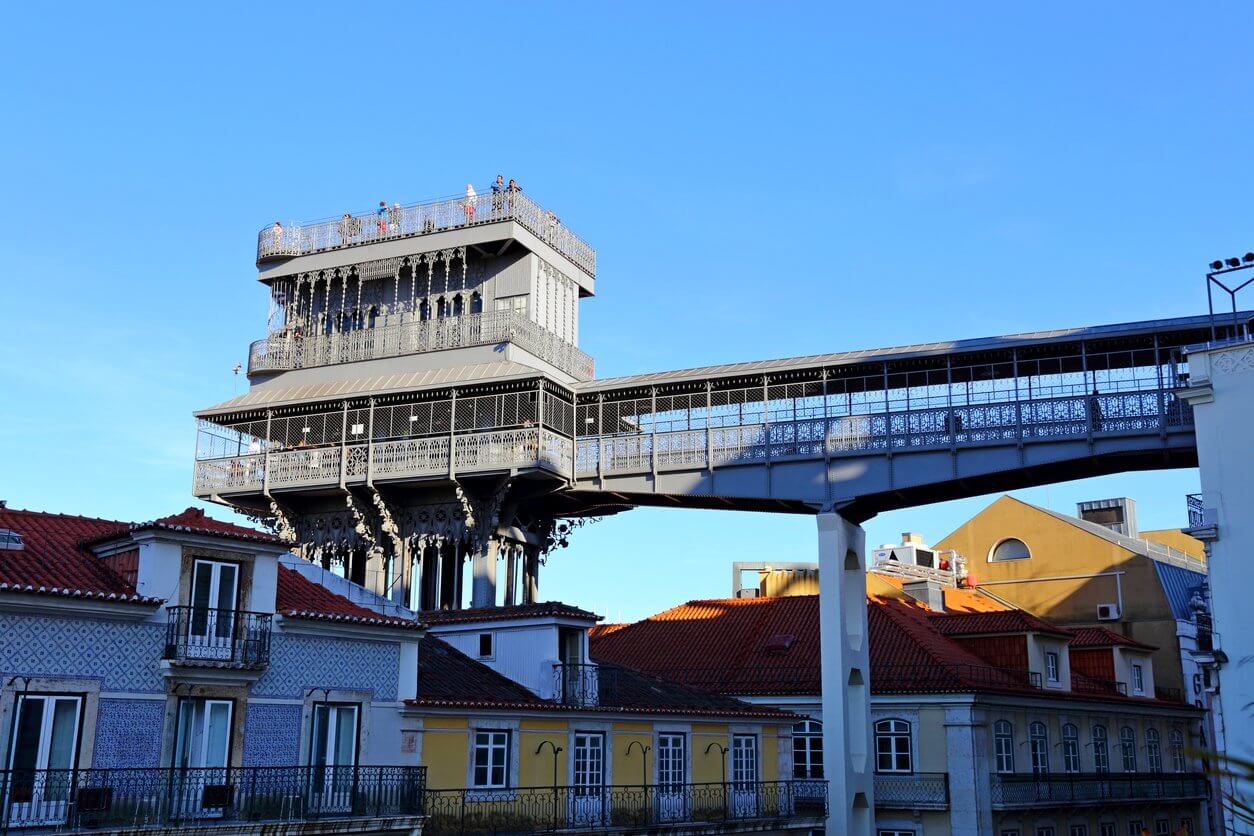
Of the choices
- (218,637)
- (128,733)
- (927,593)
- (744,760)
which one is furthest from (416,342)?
(927,593)

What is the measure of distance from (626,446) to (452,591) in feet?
27.1

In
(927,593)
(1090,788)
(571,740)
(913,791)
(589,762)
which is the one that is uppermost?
(927,593)

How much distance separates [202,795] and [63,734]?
276 centimetres

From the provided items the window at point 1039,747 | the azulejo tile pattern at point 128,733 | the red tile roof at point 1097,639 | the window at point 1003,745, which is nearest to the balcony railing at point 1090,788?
the window at point 1003,745

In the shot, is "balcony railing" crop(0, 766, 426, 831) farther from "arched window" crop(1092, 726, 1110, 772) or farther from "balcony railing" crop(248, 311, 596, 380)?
"arched window" crop(1092, 726, 1110, 772)

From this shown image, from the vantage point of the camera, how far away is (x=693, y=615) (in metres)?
54.0

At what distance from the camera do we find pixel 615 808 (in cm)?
3359

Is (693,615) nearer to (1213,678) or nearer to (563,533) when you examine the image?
(563,533)

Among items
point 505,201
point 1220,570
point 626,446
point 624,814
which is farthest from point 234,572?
point 1220,570

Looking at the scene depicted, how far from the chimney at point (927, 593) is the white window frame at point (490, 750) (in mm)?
30337

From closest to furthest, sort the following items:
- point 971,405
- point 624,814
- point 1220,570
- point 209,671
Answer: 1. point 209,671
2. point 624,814
3. point 1220,570
4. point 971,405

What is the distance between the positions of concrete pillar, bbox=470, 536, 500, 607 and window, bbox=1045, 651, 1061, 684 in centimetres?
2041

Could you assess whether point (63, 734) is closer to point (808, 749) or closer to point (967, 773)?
point (808, 749)

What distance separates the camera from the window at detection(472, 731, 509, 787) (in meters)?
30.6
